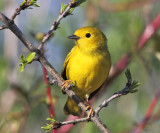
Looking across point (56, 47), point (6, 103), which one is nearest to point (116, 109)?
point (56, 47)

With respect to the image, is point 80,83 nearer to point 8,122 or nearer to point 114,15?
point 8,122

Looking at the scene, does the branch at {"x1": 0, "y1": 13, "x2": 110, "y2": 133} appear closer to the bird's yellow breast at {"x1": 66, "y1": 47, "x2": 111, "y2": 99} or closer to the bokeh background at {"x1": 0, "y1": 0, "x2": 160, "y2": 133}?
the bokeh background at {"x1": 0, "y1": 0, "x2": 160, "y2": 133}

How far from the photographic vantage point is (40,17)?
380 cm

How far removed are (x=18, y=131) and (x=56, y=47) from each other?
1979 millimetres

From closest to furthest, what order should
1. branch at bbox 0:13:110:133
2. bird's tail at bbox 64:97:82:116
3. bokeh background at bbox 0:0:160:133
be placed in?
branch at bbox 0:13:110:133, bokeh background at bbox 0:0:160:133, bird's tail at bbox 64:97:82:116

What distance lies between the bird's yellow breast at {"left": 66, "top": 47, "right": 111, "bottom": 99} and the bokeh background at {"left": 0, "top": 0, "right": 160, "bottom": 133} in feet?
0.91

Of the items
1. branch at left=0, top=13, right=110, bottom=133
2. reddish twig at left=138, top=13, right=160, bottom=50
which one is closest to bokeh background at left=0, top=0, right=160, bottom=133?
reddish twig at left=138, top=13, right=160, bottom=50

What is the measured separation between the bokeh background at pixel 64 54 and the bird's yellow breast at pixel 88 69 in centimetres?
28

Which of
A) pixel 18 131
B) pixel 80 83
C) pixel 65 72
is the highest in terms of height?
pixel 65 72

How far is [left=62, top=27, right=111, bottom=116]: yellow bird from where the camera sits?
304cm

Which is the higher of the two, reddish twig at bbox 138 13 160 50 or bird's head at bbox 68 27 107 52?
bird's head at bbox 68 27 107 52

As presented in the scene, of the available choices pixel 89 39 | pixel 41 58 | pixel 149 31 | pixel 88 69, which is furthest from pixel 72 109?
pixel 41 58

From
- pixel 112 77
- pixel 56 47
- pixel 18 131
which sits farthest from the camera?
pixel 56 47

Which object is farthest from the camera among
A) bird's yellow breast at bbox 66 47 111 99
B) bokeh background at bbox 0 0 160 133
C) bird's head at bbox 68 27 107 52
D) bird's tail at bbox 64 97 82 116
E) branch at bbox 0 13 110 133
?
bird's head at bbox 68 27 107 52
